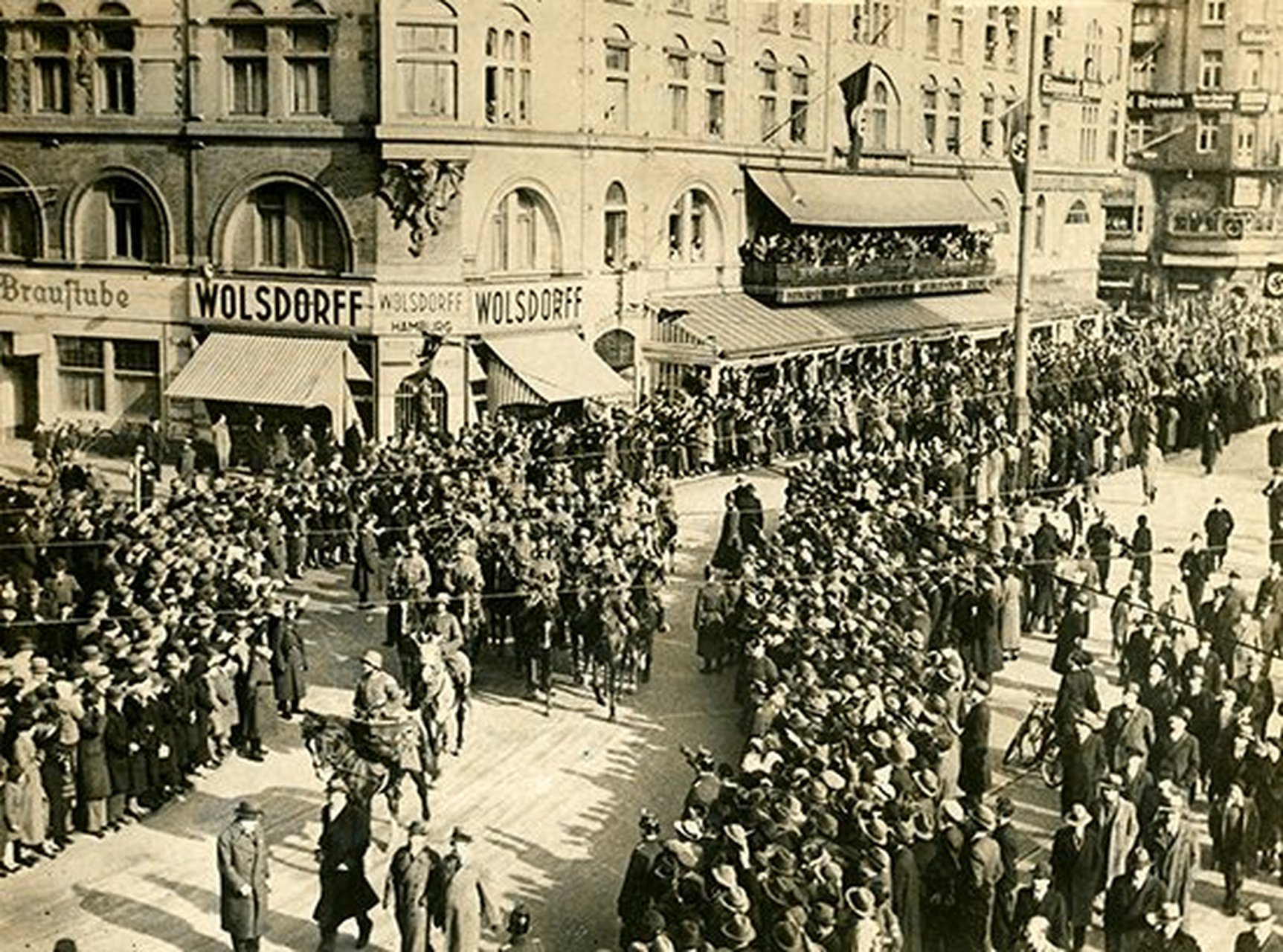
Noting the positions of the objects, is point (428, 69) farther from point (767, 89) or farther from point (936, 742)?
point (936, 742)

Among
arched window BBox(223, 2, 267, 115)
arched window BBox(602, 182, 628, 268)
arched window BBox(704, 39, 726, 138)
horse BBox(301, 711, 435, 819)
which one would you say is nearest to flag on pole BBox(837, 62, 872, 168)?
arched window BBox(704, 39, 726, 138)

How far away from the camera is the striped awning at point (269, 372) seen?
108 feet

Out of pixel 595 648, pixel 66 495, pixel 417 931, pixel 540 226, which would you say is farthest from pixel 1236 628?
pixel 540 226

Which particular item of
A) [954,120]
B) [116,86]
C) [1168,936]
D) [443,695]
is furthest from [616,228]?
[1168,936]

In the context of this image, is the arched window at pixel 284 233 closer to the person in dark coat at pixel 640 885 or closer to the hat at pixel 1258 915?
the person in dark coat at pixel 640 885

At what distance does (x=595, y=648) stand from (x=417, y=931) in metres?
7.96

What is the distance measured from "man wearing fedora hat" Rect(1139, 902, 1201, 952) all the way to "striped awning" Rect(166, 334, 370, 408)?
77.7 ft

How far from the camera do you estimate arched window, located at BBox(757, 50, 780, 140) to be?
4381cm

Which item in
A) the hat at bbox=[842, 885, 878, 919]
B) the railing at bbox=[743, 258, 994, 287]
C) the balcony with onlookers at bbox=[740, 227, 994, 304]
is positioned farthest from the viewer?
the balcony with onlookers at bbox=[740, 227, 994, 304]

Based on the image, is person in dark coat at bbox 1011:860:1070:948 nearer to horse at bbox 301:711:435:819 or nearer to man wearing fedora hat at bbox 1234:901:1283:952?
man wearing fedora hat at bbox 1234:901:1283:952

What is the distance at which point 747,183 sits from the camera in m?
44.5

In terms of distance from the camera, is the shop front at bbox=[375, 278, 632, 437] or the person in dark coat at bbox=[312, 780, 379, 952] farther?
the shop front at bbox=[375, 278, 632, 437]

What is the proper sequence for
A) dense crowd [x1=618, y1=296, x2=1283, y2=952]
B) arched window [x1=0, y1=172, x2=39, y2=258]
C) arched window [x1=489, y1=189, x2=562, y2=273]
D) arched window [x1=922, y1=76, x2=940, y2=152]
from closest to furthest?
1. dense crowd [x1=618, y1=296, x2=1283, y2=952]
2. arched window [x1=0, y1=172, x2=39, y2=258]
3. arched window [x1=489, y1=189, x2=562, y2=273]
4. arched window [x1=922, y1=76, x2=940, y2=152]

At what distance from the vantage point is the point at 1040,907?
13.6 meters
